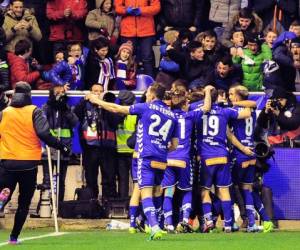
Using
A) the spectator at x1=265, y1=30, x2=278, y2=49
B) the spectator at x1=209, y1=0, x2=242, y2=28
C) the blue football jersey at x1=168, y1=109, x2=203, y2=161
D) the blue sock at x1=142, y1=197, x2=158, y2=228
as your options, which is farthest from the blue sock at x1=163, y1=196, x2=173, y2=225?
the spectator at x1=209, y1=0, x2=242, y2=28

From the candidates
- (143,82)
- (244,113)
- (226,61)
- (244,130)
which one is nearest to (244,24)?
(226,61)

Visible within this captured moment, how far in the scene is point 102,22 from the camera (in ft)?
84.3

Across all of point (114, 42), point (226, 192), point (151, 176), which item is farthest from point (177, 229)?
point (114, 42)

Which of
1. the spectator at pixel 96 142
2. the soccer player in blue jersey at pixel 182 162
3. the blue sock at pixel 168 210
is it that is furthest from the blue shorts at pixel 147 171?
the spectator at pixel 96 142

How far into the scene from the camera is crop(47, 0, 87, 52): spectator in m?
25.5

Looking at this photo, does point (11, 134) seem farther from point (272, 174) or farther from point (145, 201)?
point (272, 174)

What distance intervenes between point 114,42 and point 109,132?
10.4 ft

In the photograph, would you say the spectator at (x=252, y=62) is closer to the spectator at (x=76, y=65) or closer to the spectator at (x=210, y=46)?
the spectator at (x=210, y=46)

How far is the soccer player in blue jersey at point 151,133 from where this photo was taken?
18328mm

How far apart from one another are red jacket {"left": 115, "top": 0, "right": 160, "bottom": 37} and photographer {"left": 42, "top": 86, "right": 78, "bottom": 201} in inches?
121

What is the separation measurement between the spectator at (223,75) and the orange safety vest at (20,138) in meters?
6.58

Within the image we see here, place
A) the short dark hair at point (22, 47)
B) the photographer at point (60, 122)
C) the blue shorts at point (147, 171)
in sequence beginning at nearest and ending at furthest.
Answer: the blue shorts at point (147, 171) < the photographer at point (60, 122) < the short dark hair at point (22, 47)

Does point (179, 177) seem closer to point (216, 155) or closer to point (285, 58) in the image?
point (216, 155)

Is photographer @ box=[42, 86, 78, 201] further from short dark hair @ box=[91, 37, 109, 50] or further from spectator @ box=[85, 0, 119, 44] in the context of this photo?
spectator @ box=[85, 0, 119, 44]
